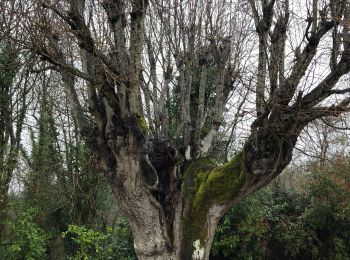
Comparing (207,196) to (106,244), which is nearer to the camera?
(207,196)

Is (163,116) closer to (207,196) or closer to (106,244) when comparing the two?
(207,196)

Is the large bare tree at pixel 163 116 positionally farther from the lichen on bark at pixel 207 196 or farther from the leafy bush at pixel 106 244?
the leafy bush at pixel 106 244

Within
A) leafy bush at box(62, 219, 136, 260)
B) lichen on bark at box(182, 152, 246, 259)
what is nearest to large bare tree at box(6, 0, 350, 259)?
lichen on bark at box(182, 152, 246, 259)

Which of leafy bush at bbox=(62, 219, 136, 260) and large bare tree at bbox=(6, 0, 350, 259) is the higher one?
large bare tree at bbox=(6, 0, 350, 259)

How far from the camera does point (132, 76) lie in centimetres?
681

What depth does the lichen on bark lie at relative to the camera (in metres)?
7.32

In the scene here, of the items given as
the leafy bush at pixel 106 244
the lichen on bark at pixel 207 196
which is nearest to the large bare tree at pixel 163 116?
the lichen on bark at pixel 207 196

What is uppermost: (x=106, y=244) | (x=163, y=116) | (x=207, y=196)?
(x=163, y=116)

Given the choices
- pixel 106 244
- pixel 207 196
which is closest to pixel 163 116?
Result: pixel 207 196

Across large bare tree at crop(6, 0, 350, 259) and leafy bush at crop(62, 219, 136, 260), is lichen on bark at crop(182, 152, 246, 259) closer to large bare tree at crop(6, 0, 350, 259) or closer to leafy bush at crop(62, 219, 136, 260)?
large bare tree at crop(6, 0, 350, 259)

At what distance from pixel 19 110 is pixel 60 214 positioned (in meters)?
3.78

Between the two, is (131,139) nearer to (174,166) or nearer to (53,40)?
(174,166)

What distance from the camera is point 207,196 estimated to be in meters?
7.52

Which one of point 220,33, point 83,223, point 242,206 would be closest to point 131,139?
point 220,33
